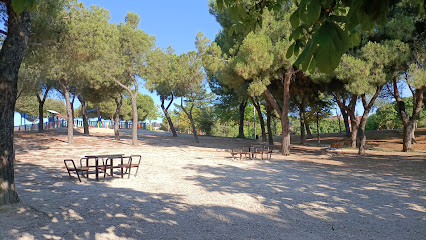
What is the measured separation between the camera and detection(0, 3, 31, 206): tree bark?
505 centimetres

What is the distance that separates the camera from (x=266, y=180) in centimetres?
855

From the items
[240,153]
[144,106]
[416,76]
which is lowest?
[240,153]

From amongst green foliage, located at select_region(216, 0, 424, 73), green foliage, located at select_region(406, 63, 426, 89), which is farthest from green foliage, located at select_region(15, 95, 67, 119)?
green foliage, located at select_region(216, 0, 424, 73)

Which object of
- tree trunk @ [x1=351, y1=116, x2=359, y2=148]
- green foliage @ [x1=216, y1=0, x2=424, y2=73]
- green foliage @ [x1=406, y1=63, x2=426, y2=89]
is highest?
green foliage @ [x1=406, y1=63, x2=426, y2=89]

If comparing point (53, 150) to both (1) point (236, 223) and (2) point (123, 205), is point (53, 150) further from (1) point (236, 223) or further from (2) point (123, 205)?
(1) point (236, 223)

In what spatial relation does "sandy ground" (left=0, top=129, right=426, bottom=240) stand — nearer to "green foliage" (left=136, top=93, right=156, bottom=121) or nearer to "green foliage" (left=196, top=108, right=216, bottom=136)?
"green foliage" (left=196, top=108, right=216, bottom=136)

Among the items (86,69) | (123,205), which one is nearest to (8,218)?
(123,205)

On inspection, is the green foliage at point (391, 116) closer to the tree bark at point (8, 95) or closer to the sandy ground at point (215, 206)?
the sandy ground at point (215, 206)

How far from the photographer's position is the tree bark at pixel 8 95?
5.05 meters

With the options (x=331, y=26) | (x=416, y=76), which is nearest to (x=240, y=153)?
(x=416, y=76)

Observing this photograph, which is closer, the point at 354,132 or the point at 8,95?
the point at 8,95

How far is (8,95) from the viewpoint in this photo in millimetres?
5109

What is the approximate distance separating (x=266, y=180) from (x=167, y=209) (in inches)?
160

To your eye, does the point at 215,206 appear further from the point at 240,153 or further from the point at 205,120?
the point at 205,120
